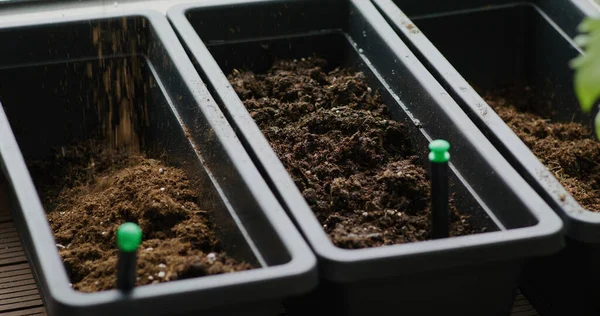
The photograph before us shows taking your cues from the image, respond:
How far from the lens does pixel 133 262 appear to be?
1.48 meters

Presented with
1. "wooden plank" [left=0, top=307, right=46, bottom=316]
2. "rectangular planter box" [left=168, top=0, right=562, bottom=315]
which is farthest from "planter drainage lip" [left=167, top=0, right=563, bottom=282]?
"wooden plank" [left=0, top=307, right=46, bottom=316]

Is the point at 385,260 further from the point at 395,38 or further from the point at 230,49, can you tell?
the point at 230,49

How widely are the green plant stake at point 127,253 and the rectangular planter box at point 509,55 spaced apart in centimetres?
78

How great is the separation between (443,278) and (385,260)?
5.9 inches

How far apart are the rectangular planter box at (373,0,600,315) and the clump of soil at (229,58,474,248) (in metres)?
0.16

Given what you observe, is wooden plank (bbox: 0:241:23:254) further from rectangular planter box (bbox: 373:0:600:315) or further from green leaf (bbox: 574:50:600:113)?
green leaf (bbox: 574:50:600:113)

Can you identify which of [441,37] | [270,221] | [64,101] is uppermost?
[64,101]

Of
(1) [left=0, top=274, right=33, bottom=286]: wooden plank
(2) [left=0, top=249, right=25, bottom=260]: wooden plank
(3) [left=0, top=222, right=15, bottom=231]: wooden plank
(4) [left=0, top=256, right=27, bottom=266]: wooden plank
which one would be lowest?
(1) [left=0, top=274, right=33, bottom=286]: wooden plank

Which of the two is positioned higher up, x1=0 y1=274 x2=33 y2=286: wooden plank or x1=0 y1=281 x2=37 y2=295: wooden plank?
x1=0 y1=274 x2=33 y2=286: wooden plank

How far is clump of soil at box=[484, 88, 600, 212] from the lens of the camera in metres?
2.10

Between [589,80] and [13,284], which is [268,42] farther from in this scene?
[589,80]

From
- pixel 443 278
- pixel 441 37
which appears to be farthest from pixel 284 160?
pixel 441 37

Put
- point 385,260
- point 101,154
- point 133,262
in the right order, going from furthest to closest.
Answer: point 101,154, point 385,260, point 133,262

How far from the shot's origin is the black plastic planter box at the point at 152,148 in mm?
1507
